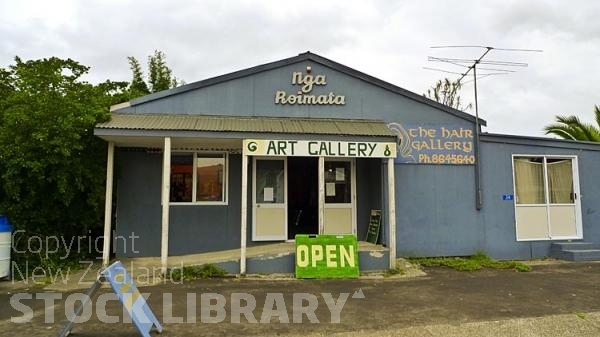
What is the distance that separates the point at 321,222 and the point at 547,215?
5911 mm

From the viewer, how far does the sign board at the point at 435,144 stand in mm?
10078

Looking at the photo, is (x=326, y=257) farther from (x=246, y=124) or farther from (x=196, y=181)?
(x=196, y=181)

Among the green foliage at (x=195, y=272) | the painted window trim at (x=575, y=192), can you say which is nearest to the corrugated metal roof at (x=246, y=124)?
the green foliage at (x=195, y=272)

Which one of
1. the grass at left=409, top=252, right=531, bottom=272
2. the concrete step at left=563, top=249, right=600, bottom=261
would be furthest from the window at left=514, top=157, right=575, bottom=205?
the grass at left=409, top=252, right=531, bottom=272

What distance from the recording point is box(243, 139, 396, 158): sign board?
27.5 feet

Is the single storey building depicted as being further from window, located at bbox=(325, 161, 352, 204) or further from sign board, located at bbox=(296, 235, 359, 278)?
sign board, located at bbox=(296, 235, 359, 278)

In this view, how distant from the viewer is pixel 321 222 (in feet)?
28.5

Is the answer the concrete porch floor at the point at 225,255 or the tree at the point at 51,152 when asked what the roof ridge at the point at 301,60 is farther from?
the concrete porch floor at the point at 225,255

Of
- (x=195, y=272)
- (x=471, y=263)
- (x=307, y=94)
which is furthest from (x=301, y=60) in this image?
(x=471, y=263)

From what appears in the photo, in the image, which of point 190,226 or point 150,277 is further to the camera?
point 190,226

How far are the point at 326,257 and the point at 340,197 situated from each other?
2.38 meters

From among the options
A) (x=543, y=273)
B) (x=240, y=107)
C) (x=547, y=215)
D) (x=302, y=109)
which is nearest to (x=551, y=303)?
(x=543, y=273)

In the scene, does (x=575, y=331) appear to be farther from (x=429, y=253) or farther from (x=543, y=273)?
(x=429, y=253)

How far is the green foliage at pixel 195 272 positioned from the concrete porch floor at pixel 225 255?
0.57 feet
